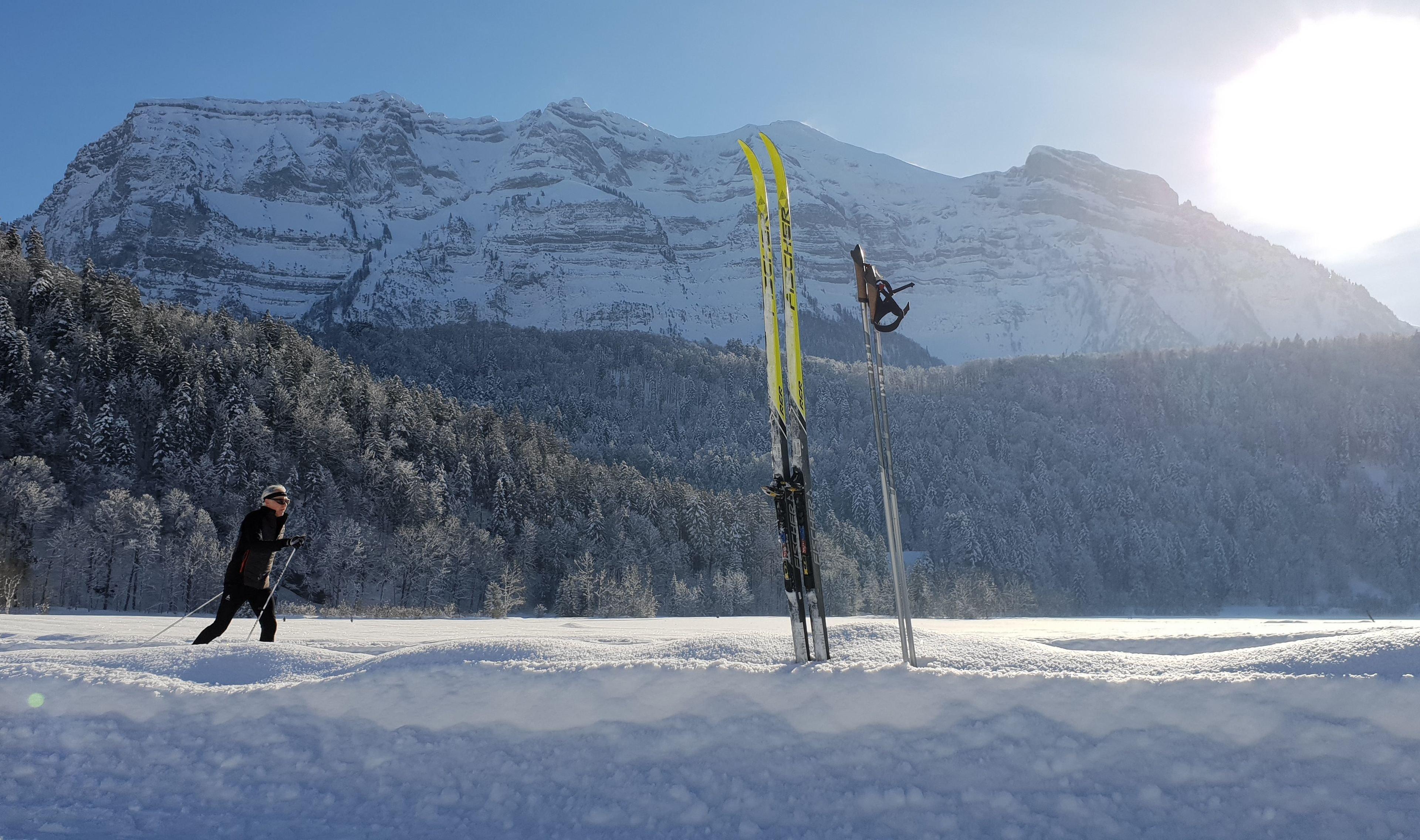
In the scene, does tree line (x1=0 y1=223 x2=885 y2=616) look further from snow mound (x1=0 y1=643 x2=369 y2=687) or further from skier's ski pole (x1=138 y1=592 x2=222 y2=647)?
snow mound (x1=0 y1=643 x2=369 y2=687)

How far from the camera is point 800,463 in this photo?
6.23 meters

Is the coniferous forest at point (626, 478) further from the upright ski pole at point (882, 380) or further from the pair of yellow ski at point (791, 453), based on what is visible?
the upright ski pole at point (882, 380)

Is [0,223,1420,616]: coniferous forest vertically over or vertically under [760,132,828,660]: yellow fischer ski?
over

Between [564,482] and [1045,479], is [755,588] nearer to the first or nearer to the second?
[564,482]

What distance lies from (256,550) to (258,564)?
0.17 m

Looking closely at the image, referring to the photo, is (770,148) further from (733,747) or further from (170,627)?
(170,627)

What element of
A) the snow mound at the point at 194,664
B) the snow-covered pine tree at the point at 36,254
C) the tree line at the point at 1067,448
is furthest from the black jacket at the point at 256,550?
the snow-covered pine tree at the point at 36,254

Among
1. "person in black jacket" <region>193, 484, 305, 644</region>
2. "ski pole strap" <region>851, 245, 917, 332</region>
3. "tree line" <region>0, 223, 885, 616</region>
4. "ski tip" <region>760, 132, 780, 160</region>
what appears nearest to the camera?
"ski pole strap" <region>851, 245, 917, 332</region>

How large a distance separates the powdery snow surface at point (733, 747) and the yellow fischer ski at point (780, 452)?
53 centimetres

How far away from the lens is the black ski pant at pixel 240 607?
286 inches

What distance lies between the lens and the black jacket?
7.62 meters

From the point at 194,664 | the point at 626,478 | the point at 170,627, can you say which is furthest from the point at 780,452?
the point at 626,478

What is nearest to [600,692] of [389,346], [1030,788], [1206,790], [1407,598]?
[1030,788]

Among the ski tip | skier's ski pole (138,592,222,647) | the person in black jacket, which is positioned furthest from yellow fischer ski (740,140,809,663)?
Answer: the person in black jacket
